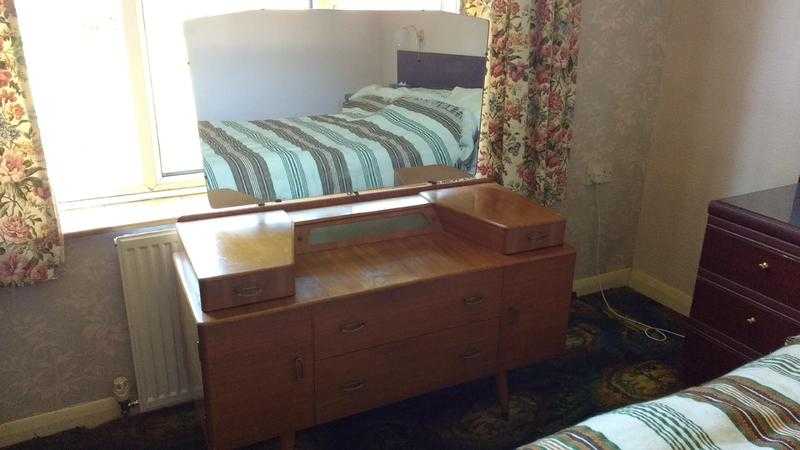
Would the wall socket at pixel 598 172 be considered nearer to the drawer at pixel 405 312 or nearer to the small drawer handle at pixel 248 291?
the drawer at pixel 405 312

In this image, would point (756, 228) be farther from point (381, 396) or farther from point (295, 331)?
point (295, 331)

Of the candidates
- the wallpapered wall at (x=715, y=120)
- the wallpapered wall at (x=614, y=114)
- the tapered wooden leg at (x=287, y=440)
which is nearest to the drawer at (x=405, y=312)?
the tapered wooden leg at (x=287, y=440)

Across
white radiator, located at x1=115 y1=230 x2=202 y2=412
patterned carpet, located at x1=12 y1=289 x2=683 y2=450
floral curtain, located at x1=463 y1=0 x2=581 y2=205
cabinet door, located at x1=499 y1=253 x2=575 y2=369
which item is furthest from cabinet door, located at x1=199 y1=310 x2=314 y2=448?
floral curtain, located at x1=463 y1=0 x2=581 y2=205

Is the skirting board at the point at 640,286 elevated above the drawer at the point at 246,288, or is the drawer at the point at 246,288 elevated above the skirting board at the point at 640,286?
the drawer at the point at 246,288

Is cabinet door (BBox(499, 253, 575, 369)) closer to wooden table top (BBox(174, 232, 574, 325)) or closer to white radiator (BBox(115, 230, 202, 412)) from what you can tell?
wooden table top (BBox(174, 232, 574, 325))

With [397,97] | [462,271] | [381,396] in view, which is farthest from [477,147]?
[381,396]

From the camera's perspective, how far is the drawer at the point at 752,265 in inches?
68.3

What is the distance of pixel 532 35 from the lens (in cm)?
219

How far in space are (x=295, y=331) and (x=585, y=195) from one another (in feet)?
5.49

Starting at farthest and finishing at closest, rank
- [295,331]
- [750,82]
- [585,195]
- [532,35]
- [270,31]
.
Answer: [585,195], [750,82], [532,35], [270,31], [295,331]

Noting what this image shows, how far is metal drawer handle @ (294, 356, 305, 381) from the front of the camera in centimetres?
154

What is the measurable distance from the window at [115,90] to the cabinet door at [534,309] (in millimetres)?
1098

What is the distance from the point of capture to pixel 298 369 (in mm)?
1545

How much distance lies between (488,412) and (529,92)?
114cm
